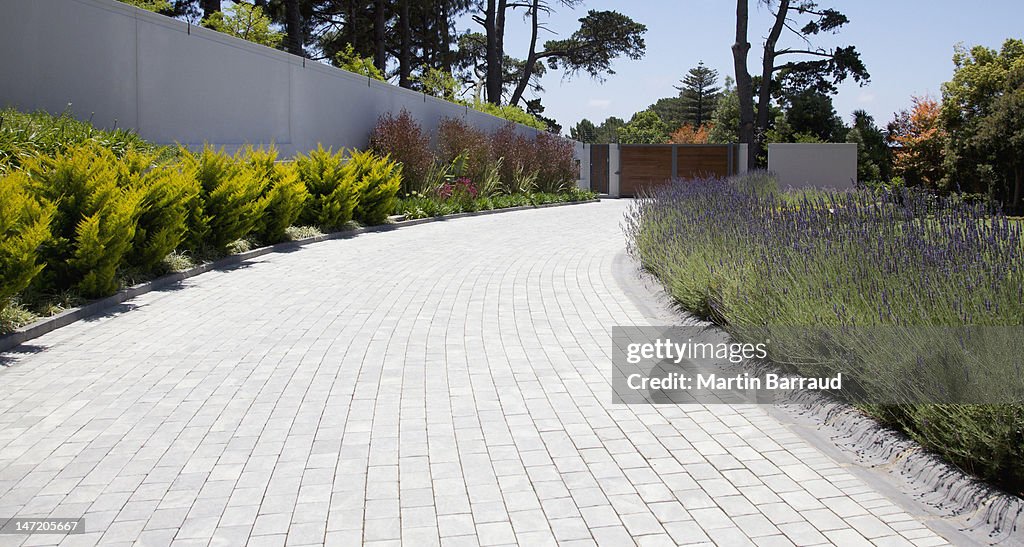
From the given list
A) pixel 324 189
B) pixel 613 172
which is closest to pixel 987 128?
pixel 613 172

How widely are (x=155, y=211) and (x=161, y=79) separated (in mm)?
4604

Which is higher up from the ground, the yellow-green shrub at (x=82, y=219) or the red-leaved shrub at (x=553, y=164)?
the red-leaved shrub at (x=553, y=164)

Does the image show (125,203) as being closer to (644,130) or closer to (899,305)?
(899,305)

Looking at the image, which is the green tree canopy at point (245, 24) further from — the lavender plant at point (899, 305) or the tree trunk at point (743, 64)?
the tree trunk at point (743, 64)

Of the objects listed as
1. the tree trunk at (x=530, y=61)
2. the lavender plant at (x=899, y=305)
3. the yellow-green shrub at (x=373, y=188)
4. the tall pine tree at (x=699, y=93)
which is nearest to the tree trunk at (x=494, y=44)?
the tree trunk at (x=530, y=61)

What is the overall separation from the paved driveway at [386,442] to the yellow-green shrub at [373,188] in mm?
8123

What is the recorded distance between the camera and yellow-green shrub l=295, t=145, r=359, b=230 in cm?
1506

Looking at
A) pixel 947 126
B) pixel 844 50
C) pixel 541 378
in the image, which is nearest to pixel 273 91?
pixel 541 378

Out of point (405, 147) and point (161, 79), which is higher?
point (161, 79)

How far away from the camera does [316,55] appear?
3847cm

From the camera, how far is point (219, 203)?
1128 cm

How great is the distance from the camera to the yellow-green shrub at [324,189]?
15.1m

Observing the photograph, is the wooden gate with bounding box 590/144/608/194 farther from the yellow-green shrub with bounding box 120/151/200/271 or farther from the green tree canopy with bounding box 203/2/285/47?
the yellow-green shrub with bounding box 120/151/200/271

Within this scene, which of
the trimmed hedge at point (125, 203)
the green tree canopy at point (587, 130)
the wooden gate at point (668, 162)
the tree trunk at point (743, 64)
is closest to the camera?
the trimmed hedge at point (125, 203)
